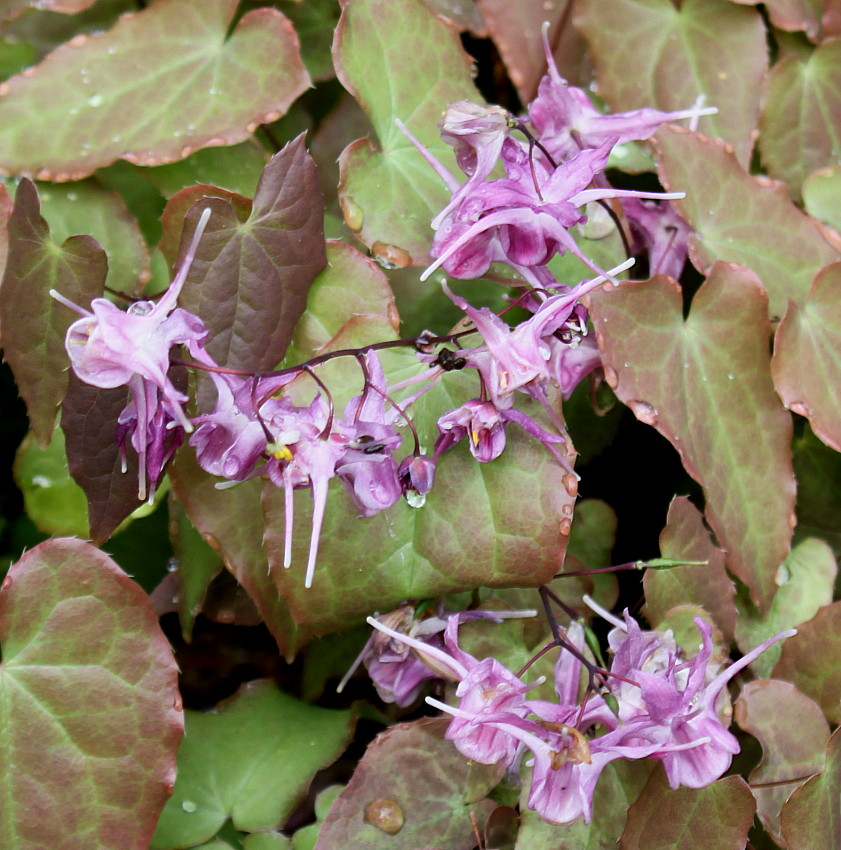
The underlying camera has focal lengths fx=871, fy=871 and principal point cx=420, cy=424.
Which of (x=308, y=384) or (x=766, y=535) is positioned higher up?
Answer: (x=308, y=384)

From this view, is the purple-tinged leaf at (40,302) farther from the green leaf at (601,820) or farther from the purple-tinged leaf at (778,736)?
the purple-tinged leaf at (778,736)

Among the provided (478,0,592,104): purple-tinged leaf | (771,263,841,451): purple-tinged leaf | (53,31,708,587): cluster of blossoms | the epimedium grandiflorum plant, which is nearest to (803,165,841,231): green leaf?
the epimedium grandiflorum plant

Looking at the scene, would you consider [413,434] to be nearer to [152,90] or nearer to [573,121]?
[573,121]

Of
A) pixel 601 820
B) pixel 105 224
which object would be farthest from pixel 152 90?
pixel 601 820

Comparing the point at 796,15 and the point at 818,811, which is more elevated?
the point at 796,15

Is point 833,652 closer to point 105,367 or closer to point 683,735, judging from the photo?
point 683,735

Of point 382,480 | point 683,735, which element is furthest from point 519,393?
point 683,735

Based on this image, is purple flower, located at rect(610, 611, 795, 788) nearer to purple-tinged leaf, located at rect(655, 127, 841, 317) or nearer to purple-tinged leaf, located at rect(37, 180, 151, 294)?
purple-tinged leaf, located at rect(655, 127, 841, 317)
